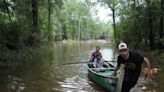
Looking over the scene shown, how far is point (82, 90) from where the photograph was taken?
38.4 feet

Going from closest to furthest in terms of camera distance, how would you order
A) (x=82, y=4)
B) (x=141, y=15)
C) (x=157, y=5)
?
(x=157, y=5) → (x=141, y=15) → (x=82, y=4)

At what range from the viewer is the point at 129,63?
6949 mm

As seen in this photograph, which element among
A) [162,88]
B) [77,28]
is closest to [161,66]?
[162,88]

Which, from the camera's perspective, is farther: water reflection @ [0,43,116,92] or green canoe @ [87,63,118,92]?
water reflection @ [0,43,116,92]

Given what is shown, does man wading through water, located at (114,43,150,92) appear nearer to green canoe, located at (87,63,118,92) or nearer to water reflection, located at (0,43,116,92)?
green canoe, located at (87,63,118,92)

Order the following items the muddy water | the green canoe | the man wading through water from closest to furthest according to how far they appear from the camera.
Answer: the man wading through water → the green canoe → the muddy water

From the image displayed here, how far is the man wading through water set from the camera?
22.4 ft

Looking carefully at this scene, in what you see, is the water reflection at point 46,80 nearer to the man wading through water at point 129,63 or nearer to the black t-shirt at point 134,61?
the man wading through water at point 129,63

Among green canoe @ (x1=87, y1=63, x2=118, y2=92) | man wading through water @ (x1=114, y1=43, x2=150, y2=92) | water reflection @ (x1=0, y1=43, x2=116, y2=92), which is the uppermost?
man wading through water @ (x1=114, y1=43, x2=150, y2=92)

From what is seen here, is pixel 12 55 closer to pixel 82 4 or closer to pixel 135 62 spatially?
pixel 135 62

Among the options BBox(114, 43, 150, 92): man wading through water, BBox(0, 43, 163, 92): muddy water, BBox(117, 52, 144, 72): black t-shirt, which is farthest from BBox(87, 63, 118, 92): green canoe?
BBox(117, 52, 144, 72): black t-shirt

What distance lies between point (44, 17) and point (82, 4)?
35.4m

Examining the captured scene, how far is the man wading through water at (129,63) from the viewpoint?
269 inches

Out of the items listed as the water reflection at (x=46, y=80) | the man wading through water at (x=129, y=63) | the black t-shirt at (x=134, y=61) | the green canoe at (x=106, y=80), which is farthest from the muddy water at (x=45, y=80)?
the black t-shirt at (x=134, y=61)
